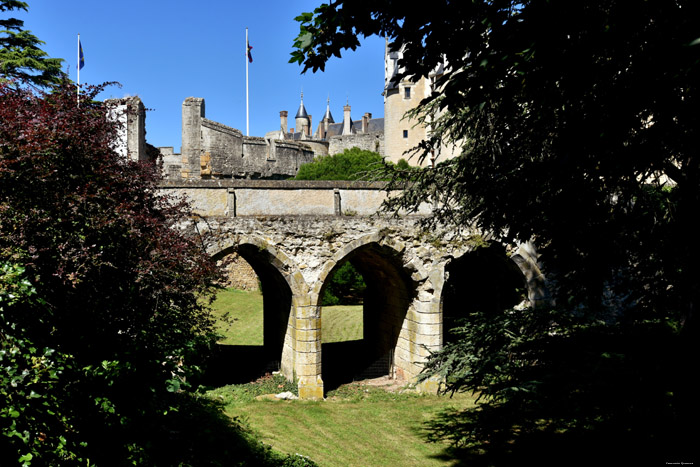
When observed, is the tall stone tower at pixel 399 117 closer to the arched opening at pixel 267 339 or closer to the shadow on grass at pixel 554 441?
the arched opening at pixel 267 339

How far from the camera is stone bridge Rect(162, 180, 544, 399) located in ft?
33.6

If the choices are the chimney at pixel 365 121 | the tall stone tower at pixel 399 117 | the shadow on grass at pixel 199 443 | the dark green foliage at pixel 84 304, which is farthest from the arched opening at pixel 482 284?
the chimney at pixel 365 121

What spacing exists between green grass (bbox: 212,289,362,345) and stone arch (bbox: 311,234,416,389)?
2.86m

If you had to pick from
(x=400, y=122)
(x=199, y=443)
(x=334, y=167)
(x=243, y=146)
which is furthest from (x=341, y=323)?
(x=400, y=122)

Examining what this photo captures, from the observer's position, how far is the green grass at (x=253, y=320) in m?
17.0

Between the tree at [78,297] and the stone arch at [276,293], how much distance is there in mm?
4045

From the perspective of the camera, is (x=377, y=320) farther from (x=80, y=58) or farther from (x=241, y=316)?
(x=80, y=58)

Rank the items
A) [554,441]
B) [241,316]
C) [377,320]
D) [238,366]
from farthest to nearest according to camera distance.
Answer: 1. [241,316]
2. [377,320]
3. [238,366]
4. [554,441]

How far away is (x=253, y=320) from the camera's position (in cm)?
1956

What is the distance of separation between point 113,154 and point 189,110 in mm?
19782

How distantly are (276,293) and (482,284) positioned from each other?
19.2ft

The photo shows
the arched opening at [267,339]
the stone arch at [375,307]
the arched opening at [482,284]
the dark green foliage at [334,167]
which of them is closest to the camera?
the stone arch at [375,307]

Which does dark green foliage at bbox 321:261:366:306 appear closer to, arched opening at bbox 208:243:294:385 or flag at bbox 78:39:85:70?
arched opening at bbox 208:243:294:385

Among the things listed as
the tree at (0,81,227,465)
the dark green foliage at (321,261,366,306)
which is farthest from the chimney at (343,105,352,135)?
the tree at (0,81,227,465)
